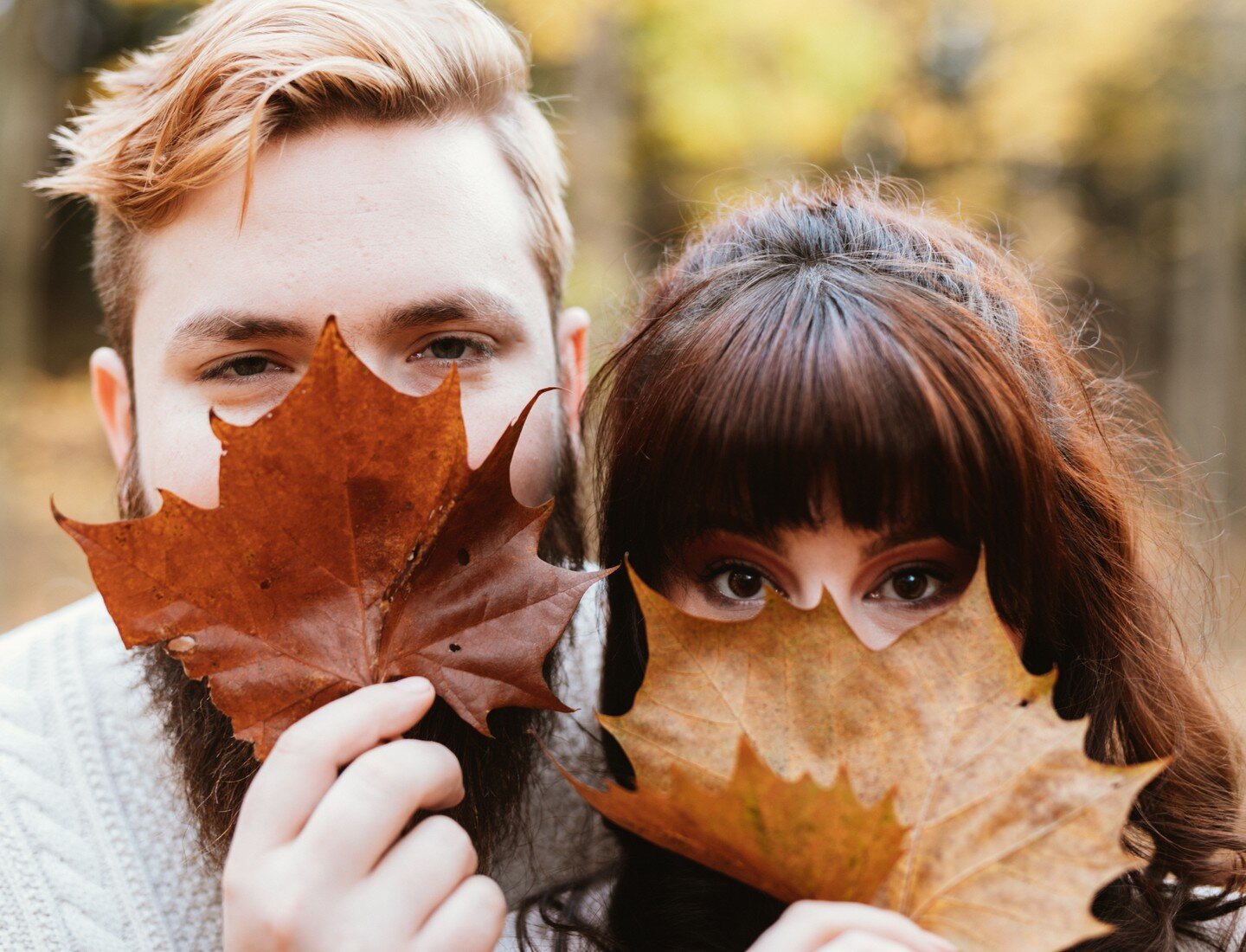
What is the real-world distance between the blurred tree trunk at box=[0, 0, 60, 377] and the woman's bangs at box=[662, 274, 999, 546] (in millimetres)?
7194

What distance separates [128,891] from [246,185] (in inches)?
45.9

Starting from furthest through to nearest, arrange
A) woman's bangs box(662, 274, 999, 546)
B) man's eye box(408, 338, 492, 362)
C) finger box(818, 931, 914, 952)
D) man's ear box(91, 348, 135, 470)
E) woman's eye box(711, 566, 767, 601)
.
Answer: man's ear box(91, 348, 135, 470), man's eye box(408, 338, 492, 362), woman's eye box(711, 566, 767, 601), woman's bangs box(662, 274, 999, 546), finger box(818, 931, 914, 952)

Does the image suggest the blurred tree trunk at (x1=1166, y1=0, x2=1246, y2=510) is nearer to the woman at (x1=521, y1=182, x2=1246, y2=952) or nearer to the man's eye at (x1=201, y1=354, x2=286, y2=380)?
the woman at (x1=521, y1=182, x2=1246, y2=952)

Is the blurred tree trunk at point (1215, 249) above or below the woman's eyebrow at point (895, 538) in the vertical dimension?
below

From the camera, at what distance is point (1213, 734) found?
1.53m

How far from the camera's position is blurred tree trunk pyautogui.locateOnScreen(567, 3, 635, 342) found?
7.14 m

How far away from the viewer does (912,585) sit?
1.24 meters

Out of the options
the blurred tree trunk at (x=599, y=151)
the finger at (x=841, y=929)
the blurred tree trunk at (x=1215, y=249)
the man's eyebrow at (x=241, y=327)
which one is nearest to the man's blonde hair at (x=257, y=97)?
the man's eyebrow at (x=241, y=327)

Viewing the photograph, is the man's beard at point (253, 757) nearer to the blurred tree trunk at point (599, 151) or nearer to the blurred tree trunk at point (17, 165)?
the blurred tree trunk at point (599, 151)

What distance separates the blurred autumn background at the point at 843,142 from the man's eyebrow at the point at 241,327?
4.55 meters

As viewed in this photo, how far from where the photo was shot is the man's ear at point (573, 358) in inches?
74.2

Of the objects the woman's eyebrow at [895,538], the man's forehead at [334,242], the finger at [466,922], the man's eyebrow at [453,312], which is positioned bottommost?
the finger at [466,922]

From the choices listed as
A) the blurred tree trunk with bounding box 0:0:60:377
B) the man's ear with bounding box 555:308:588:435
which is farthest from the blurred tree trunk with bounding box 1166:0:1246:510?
the blurred tree trunk with bounding box 0:0:60:377

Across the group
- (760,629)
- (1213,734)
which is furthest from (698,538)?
(1213,734)
